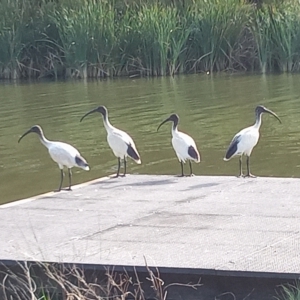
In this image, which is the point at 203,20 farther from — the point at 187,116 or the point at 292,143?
the point at 292,143

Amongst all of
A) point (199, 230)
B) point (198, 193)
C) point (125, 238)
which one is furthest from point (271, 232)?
point (198, 193)

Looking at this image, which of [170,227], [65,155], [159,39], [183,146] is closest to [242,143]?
[183,146]

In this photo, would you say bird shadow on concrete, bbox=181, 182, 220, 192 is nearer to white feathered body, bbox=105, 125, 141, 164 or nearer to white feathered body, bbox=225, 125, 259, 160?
white feathered body, bbox=225, 125, 259, 160

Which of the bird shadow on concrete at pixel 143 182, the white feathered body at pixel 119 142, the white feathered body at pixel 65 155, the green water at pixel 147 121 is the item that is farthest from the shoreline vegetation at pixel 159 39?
the bird shadow on concrete at pixel 143 182

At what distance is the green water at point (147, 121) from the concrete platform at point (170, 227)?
3.08 meters

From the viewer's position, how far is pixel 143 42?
25031 mm

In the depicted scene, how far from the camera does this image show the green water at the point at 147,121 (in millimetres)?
12516

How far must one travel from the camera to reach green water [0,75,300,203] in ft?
41.1

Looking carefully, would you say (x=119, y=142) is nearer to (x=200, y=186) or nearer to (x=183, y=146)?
(x=183, y=146)

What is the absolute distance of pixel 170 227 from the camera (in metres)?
6.86

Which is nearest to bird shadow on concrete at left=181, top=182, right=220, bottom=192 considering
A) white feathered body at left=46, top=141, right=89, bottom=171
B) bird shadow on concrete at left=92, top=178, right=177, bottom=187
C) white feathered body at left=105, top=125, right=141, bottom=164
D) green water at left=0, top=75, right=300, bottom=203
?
bird shadow on concrete at left=92, top=178, right=177, bottom=187

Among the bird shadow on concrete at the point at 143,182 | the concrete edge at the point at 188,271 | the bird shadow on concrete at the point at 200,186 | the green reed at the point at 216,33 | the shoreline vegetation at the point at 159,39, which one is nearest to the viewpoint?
the concrete edge at the point at 188,271

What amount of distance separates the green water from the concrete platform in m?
3.08

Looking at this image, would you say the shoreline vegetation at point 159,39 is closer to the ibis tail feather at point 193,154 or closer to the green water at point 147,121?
the green water at point 147,121
